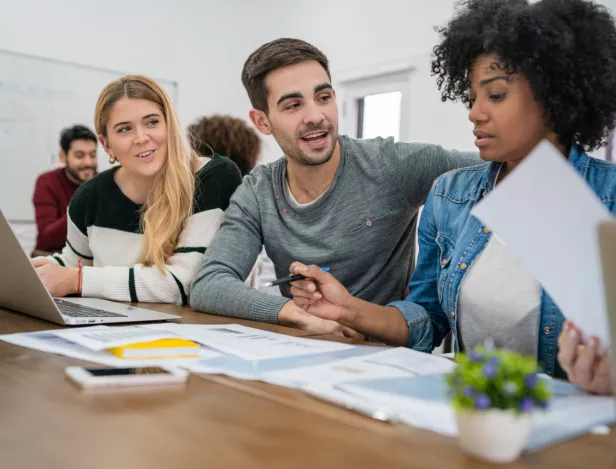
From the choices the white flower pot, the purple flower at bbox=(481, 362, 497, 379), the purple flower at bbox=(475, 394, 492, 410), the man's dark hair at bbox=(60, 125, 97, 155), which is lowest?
the white flower pot

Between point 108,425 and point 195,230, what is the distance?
3.51 ft

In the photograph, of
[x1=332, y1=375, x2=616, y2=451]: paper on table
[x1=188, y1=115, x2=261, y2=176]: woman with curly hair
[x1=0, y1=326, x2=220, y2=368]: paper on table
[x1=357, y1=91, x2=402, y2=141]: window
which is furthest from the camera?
[x1=357, y1=91, x2=402, y2=141]: window

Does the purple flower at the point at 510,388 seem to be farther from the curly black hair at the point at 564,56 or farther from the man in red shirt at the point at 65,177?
the man in red shirt at the point at 65,177

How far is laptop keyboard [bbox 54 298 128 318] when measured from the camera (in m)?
1.15

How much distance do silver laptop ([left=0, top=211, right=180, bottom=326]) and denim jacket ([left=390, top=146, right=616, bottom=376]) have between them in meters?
0.49

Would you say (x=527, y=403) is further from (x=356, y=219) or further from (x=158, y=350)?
(x=356, y=219)

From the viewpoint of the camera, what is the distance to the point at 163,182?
172 centimetres

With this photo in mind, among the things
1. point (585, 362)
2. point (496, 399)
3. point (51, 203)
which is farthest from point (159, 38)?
point (496, 399)

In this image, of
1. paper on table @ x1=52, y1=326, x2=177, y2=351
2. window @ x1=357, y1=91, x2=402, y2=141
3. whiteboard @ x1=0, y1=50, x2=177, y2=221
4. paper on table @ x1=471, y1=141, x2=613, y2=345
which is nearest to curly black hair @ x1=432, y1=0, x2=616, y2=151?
paper on table @ x1=471, y1=141, x2=613, y2=345

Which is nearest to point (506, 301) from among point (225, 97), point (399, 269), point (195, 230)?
point (399, 269)

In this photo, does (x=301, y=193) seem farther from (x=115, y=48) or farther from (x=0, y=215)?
(x=115, y=48)

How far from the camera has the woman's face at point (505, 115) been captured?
44.6 inches

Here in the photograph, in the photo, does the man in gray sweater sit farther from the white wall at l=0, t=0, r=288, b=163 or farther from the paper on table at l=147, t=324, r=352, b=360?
the white wall at l=0, t=0, r=288, b=163

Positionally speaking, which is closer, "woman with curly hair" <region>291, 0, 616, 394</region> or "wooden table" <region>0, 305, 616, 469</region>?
"wooden table" <region>0, 305, 616, 469</region>
